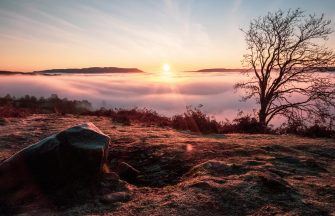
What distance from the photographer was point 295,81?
2261cm

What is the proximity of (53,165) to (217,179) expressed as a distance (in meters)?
3.17

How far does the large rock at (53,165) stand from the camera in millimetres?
6738

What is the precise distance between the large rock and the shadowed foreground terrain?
802 mm

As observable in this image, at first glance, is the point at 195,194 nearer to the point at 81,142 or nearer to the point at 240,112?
the point at 81,142

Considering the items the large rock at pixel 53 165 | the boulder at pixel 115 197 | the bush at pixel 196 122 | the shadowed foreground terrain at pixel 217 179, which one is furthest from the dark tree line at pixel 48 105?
the boulder at pixel 115 197

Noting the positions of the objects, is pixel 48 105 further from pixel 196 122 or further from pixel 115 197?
pixel 115 197

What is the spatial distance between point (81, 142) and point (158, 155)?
2234 millimetres

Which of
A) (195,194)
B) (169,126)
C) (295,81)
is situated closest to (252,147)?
(195,194)

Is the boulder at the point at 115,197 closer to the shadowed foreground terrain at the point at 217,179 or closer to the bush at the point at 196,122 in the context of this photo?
the shadowed foreground terrain at the point at 217,179

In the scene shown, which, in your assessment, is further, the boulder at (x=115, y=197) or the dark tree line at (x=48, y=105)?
the dark tree line at (x=48, y=105)

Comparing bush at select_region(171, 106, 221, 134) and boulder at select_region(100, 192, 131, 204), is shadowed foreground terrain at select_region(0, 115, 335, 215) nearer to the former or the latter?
boulder at select_region(100, 192, 131, 204)

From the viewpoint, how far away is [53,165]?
22.4 feet

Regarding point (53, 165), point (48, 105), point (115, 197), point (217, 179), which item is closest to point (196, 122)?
point (217, 179)

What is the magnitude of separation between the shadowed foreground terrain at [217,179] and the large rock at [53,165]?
31.6 inches
